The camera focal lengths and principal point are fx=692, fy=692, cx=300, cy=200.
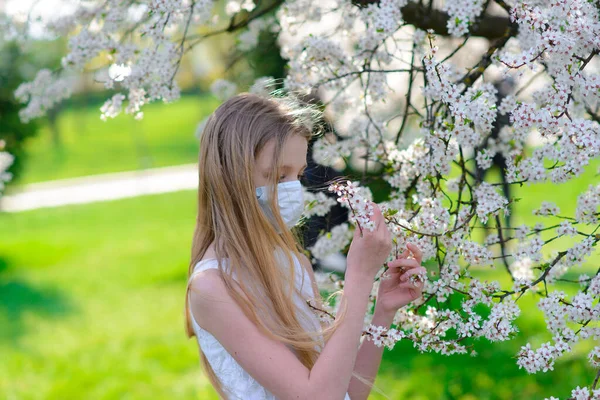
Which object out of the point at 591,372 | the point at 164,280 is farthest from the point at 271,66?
the point at 164,280

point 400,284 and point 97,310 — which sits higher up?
point 400,284

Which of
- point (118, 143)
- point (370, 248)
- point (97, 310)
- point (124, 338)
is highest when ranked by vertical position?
point (370, 248)

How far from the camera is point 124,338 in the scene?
667cm

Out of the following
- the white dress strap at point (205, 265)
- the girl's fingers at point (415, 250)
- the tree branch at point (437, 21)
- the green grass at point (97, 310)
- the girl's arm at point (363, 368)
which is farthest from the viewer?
the green grass at point (97, 310)

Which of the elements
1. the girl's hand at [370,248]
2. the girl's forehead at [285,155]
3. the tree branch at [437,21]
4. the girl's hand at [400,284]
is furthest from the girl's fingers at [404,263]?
the tree branch at [437,21]

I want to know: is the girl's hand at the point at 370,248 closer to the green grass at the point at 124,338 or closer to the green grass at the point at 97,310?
the green grass at the point at 124,338

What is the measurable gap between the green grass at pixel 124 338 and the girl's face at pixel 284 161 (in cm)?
239

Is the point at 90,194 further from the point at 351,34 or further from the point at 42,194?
the point at 351,34

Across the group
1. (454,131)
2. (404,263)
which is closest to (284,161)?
(404,263)

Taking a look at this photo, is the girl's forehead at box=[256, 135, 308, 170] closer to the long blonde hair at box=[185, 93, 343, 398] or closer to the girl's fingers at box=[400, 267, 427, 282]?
the long blonde hair at box=[185, 93, 343, 398]

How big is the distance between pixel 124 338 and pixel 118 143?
1145 inches

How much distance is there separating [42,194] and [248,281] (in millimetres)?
21045

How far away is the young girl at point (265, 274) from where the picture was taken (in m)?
1.56

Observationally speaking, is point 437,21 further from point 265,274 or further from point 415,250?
point 265,274
